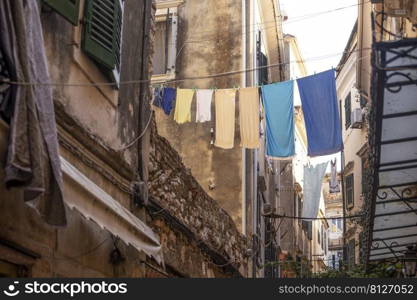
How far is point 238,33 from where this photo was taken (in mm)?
18984

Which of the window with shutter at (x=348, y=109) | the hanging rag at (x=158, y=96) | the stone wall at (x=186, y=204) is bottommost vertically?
the stone wall at (x=186, y=204)

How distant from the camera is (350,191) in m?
28.8

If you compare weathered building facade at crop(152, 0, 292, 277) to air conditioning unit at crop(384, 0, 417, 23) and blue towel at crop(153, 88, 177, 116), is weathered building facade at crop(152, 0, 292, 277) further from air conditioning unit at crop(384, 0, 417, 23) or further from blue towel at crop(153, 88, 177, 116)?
air conditioning unit at crop(384, 0, 417, 23)

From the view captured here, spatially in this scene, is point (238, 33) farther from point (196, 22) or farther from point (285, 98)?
point (285, 98)

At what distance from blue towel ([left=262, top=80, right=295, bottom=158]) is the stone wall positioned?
1.65m

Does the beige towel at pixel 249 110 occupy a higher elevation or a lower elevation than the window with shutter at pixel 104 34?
higher

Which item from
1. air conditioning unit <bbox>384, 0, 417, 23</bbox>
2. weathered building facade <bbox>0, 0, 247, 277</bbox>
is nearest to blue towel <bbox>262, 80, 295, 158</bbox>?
weathered building facade <bbox>0, 0, 247, 277</bbox>

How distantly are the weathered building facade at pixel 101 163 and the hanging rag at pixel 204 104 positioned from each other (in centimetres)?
242

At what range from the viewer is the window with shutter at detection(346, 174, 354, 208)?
28.6 meters

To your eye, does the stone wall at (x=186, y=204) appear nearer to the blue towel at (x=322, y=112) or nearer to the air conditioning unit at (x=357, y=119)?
the blue towel at (x=322, y=112)

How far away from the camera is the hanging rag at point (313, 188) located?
2297 centimetres

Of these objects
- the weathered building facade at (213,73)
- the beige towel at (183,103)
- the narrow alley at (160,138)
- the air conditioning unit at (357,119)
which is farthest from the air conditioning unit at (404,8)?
the air conditioning unit at (357,119)

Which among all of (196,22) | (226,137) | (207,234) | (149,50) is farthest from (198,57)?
(149,50)

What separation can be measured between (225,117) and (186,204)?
2664mm
